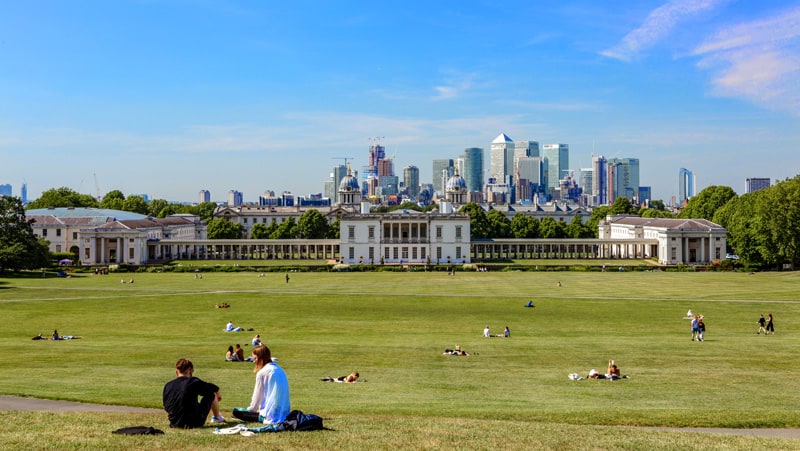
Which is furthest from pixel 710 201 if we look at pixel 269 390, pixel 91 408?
pixel 269 390

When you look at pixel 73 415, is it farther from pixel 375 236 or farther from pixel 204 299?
pixel 375 236

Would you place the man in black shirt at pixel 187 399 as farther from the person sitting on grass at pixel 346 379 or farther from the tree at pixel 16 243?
the tree at pixel 16 243

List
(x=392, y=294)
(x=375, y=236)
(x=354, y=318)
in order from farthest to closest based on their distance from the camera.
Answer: (x=375, y=236)
(x=392, y=294)
(x=354, y=318)

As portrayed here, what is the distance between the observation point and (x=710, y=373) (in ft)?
95.1

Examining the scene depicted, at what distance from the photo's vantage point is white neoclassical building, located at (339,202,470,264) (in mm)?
134500

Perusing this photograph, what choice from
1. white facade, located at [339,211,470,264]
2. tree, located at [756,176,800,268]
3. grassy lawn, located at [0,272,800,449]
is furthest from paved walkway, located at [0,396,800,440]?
white facade, located at [339,211,470,264]

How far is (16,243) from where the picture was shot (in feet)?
314

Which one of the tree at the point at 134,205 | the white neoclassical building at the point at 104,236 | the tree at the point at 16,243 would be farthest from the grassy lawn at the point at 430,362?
the tree at the point at 134,205

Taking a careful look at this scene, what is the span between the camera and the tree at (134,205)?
617 feet

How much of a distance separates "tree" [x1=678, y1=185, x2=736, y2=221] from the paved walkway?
142m

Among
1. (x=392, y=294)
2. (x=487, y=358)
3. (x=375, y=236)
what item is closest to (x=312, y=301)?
(x=392, y=294)

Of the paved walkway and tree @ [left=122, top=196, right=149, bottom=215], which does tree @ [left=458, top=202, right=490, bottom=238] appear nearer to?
tree @ [left=122, top=196, right=149, bottom=215]

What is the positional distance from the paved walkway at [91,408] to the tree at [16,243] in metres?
80.8

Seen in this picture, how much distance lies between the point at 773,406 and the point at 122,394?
18413mm
